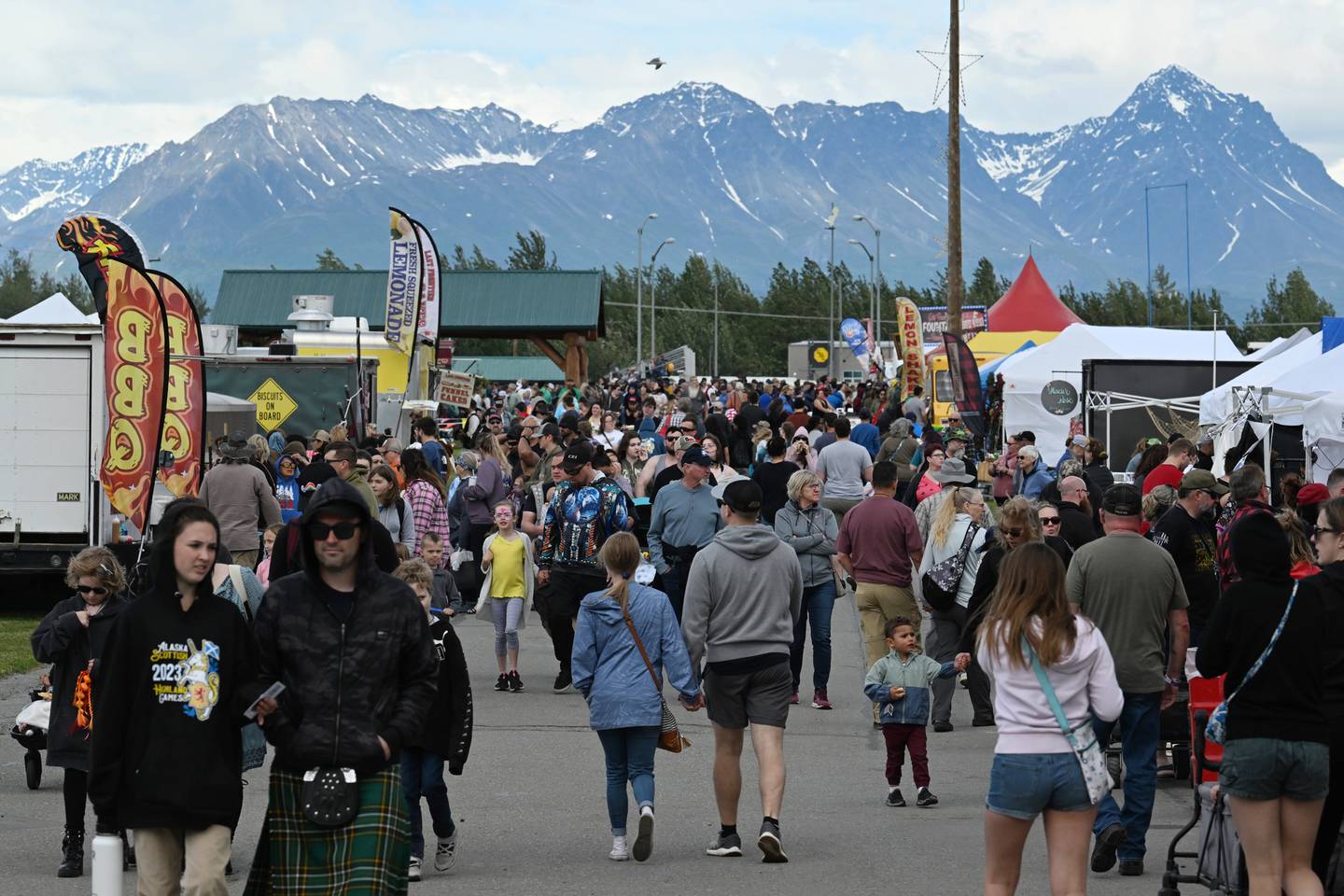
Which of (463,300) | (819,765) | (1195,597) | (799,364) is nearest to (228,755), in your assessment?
(819,765)

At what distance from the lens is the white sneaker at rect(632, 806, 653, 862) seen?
26.4 feet

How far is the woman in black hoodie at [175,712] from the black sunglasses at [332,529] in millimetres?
338

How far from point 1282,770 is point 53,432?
12730 mm

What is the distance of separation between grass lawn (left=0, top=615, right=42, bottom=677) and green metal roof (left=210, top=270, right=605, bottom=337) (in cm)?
3934

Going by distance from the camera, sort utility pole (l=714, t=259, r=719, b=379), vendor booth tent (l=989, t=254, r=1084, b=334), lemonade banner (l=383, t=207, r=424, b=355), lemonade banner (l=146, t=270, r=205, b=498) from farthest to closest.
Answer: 1. utility pole (l=714, t=259, r=719, b=379)
2. vendor booth tent (l=989, t=254, r=1084, b=334)
3. lemonade banner (l=383, t=207, r=424, b=355)
4. lemonade banner (l=146, t=270, r=205, b=498)

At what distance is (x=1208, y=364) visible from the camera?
29000 mm

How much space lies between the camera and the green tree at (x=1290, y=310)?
102 meters

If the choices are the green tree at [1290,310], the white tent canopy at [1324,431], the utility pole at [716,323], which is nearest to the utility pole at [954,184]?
the white tent canopy at [1324,431]

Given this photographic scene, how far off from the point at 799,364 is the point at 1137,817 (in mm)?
86154

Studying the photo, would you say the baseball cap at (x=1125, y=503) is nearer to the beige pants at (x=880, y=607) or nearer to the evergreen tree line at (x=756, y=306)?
the beige pants at (x=880, y=607)

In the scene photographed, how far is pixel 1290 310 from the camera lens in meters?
106

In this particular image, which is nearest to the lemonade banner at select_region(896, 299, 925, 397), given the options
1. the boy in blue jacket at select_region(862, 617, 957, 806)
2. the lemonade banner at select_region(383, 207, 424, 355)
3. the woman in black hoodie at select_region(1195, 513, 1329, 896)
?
the lemonade banner at select_region(383, 207, 424, 355)

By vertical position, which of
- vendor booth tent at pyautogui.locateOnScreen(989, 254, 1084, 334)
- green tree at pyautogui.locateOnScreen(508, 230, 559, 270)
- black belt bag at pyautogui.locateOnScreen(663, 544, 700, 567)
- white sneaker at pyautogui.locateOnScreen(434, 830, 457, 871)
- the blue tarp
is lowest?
white sneaker at pyautogui.locateOnScreen(434, 830, 457, 871)

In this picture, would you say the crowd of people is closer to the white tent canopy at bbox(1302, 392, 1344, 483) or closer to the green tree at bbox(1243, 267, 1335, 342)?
the white tent canopy at bbox(1302, 392, 1344, 483)
